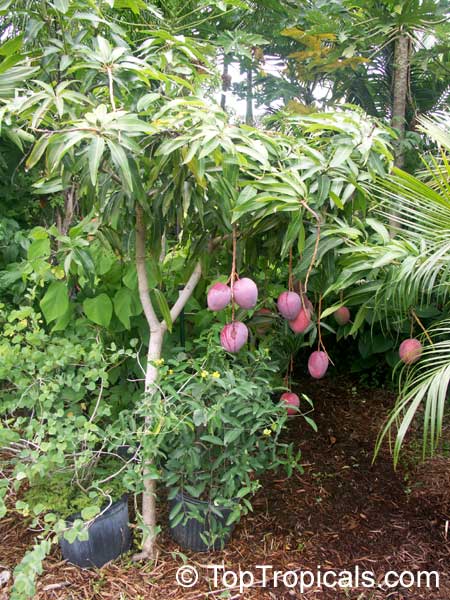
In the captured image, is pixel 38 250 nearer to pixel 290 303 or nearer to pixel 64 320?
pixel 64 320

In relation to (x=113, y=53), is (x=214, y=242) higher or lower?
lower

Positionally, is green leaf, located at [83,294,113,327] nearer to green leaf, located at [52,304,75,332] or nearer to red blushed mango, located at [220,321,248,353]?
green leaf, located at [52,304,75,332]

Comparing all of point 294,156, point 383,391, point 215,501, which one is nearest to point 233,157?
point 294,156

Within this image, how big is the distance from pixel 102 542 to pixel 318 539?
0.75 meters

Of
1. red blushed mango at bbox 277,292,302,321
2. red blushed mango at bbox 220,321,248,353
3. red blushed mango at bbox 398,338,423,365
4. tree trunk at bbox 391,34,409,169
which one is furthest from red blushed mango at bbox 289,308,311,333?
tree trunk at bbox 391,34,409,169

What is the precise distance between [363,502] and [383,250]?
1.08 metres

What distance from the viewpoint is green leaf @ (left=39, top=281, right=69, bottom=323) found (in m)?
1.68

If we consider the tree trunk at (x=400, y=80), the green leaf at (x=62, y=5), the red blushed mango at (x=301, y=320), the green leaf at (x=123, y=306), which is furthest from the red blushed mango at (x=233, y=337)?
the tree trunk at (x=400, y=80)

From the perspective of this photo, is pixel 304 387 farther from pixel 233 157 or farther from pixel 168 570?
pixel 233 157

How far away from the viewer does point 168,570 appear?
1.57 m

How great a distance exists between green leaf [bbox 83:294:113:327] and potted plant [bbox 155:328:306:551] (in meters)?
0.32

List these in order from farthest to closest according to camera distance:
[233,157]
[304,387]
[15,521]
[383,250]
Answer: [304,387] → [15,521] → [383,250] → [233,157]

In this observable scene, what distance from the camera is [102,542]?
153 centimetres

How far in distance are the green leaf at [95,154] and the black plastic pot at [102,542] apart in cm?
104
